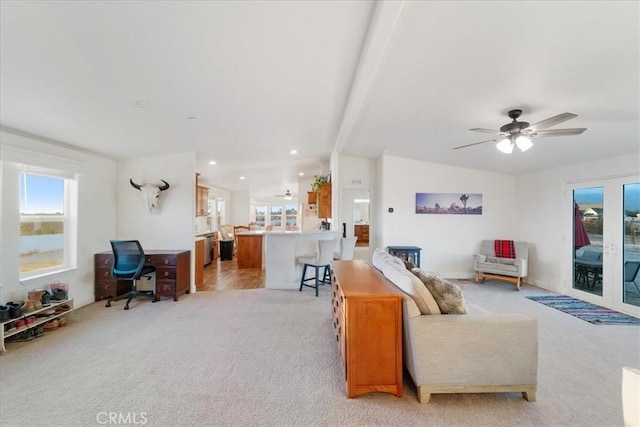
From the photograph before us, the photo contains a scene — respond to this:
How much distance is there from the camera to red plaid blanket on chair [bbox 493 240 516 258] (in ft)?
18.2

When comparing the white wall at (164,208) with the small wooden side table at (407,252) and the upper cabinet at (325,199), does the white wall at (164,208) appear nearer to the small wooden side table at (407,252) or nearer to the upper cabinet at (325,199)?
the upper cabinet at (325,199)

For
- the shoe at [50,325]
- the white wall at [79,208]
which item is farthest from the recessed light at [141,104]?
the shoe at [50,325]

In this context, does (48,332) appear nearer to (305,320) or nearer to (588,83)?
(305,320)

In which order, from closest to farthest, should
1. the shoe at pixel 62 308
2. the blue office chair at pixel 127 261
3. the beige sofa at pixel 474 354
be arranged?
the beige sofa at pixel 474 354 → the shoe at pixel 62 308 → the blue office chair at pixel 127 261

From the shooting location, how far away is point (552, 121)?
2508mm

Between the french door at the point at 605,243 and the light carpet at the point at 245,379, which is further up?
the french door at the point at 605,243

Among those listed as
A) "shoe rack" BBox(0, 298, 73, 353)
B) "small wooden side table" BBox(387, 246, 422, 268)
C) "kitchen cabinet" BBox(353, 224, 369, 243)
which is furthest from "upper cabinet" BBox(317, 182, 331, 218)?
"kitchen cabinet" BBox(353, 224, 369, 243)

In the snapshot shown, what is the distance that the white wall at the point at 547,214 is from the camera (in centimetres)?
473

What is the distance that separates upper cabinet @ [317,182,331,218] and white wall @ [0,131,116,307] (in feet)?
12.6

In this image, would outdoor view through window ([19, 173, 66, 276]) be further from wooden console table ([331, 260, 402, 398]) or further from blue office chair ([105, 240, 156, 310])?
wooden console table ([331, 260, 402, 398])

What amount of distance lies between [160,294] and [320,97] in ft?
12.7

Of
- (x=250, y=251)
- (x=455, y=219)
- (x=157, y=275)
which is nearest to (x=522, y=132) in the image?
(x=455, y=219)

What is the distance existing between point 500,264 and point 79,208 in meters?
7.16

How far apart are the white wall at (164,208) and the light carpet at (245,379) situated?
5.05 feet
